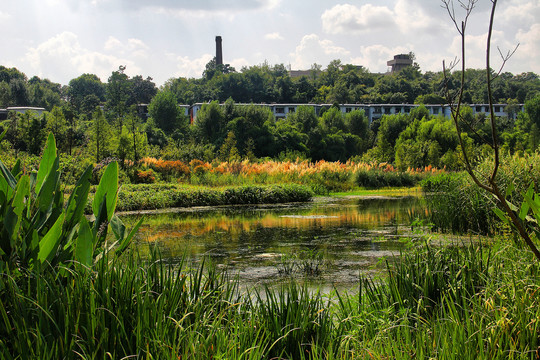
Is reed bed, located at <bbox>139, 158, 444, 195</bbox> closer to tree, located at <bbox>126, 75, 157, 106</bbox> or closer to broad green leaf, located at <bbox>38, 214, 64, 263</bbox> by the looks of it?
broad green leaf, located at <bbox>38, 214, 64, 263</bbox>

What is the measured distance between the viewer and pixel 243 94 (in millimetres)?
90062

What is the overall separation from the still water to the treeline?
2581mm

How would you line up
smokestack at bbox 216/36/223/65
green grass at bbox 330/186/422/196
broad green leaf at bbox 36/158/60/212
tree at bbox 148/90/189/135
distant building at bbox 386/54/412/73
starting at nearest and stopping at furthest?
broad green leaf at bbox 36/158/60/212
green grass at bbox 330/186/422/196
tree at bbox 148/90/189/135
smokestack at bbox 216/36/223/65
distant building at bbox 386/54/412/73

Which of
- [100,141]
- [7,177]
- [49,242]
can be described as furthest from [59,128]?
[49,242]

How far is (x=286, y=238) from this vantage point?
1060 centimetres

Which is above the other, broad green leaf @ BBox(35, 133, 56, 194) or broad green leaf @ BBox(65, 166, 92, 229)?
broad green leaf @ BBox(35, 133, 56, 194)

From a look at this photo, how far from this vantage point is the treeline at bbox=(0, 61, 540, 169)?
28875mm

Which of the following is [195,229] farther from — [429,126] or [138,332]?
[429,126]

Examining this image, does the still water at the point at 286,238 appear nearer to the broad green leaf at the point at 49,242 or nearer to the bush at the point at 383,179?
the broad green leaf at the point at 49,242

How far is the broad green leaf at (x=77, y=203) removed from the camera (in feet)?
12.9

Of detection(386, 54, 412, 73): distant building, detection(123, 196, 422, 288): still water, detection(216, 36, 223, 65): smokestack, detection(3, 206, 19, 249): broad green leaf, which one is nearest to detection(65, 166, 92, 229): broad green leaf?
detection(3, 206, 19, 249): broad green leaf

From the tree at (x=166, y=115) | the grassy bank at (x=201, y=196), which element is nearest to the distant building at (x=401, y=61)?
the tree at (x=166, y=115)

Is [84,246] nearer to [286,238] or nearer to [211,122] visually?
[286,238]

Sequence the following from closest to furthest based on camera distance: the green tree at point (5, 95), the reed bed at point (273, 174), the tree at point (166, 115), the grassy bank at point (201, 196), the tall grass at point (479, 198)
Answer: the tall grass at point (479, 198) < the grassy bank at point (201, 196) < the reed bed at point (273, 174) < the tree at point (166, 115) < the green tree at point (5, 95)
